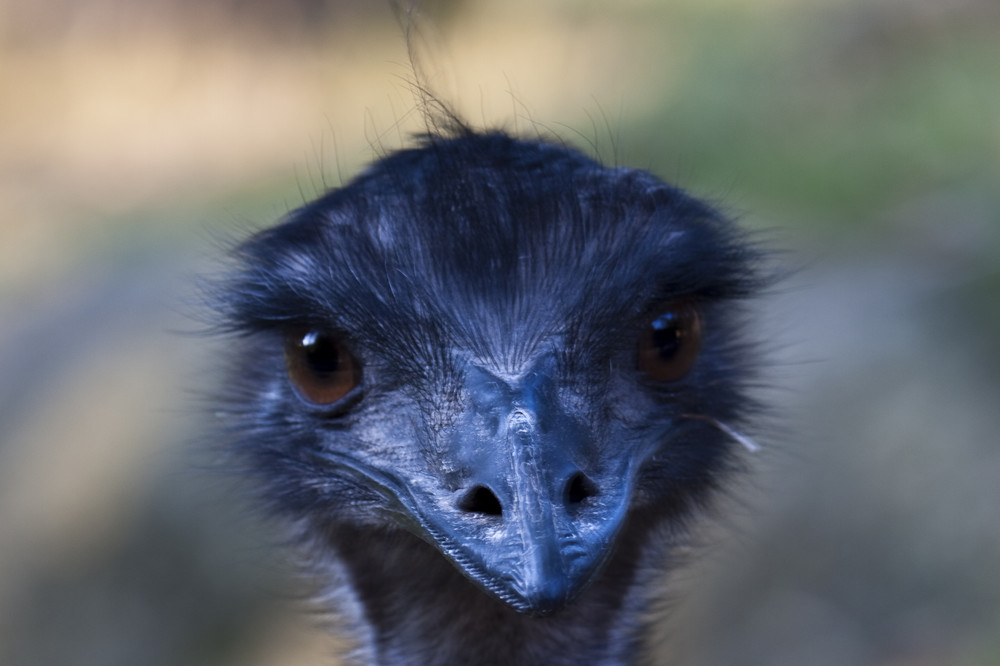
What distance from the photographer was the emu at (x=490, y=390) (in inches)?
57.1

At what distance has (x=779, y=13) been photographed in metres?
6.05

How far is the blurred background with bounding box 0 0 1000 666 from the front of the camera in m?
3.74

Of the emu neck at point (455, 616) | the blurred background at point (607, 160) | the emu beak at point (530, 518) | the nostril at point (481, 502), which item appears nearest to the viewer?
the emu beak at point (530, 518)

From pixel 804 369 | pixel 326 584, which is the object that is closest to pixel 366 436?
pixel 326 584

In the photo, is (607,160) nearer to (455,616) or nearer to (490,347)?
(455,616)

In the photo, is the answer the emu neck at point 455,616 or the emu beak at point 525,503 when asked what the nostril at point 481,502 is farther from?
the emu neck at point 455,616

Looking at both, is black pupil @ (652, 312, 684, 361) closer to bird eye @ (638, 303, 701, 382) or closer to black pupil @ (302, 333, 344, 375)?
bird eye @ (638, 303, 701, 382)

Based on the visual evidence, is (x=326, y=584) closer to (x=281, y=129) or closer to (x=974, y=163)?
(x=974, y=163)

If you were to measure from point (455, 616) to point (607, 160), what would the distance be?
2358 mm

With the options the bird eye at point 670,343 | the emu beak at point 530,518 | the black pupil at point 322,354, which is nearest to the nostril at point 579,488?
the emu beak at point 530,518

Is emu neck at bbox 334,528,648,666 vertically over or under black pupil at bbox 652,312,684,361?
under

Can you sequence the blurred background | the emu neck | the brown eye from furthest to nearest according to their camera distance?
the blurred background < the emu neck < the brown eye

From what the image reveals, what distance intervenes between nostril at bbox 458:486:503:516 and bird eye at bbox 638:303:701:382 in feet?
1.37

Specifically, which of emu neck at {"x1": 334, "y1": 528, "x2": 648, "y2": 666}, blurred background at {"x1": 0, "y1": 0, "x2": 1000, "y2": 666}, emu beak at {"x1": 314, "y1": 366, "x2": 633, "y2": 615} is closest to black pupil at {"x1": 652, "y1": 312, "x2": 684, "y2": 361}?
emu beak at {"x1": 314, "y1": 366, "x2": 633, "y2": 615}
